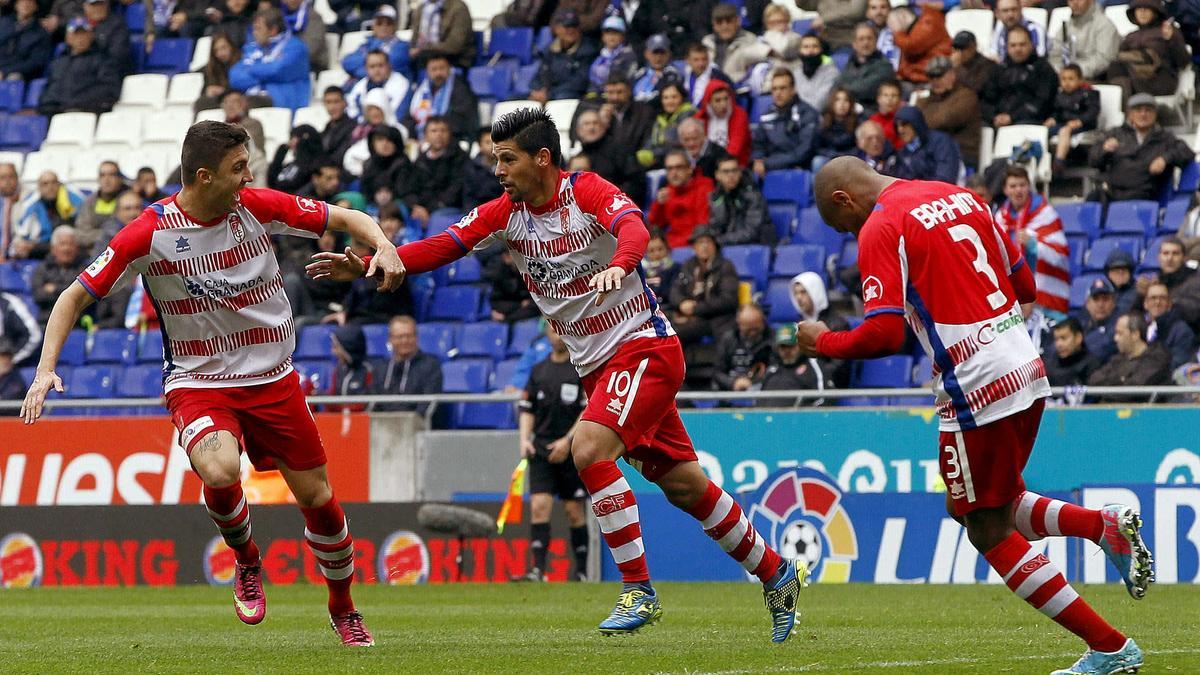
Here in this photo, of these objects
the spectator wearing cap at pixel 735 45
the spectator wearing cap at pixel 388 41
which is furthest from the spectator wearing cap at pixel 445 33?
the spectator wearing cap at pixel 735 45

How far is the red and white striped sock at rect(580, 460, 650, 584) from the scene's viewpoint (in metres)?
8.97

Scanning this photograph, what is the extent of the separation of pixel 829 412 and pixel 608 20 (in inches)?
274

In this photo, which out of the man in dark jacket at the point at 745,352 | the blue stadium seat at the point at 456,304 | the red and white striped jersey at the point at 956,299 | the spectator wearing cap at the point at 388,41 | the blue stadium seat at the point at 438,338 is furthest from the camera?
the spectator wearing cap at the point at 388,41

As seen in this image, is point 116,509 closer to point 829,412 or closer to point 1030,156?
point 829,412

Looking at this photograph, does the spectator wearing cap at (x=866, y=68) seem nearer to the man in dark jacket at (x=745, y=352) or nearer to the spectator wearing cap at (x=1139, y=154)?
the spectator wearing cap at (x=1139, y=154)

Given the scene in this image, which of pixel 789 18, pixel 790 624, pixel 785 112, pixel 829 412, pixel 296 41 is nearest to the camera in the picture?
pixel 790 624

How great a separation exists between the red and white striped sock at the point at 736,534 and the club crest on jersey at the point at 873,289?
226 centimetres

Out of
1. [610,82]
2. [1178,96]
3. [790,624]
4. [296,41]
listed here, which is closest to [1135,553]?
[790,624]

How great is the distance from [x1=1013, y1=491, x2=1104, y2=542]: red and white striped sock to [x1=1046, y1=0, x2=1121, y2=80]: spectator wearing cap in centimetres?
1212

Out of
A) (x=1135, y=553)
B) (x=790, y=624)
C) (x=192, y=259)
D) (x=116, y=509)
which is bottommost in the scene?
(x=116, y=509)

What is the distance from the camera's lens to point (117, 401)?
59.6 ft

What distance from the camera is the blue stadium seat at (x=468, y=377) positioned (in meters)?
19.1

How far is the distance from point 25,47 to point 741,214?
12.4 meters

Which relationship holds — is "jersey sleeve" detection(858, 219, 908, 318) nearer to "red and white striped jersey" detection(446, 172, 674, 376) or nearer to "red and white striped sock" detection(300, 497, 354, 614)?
"red and white striped jersey" detection(446, 172, 674, 376)
